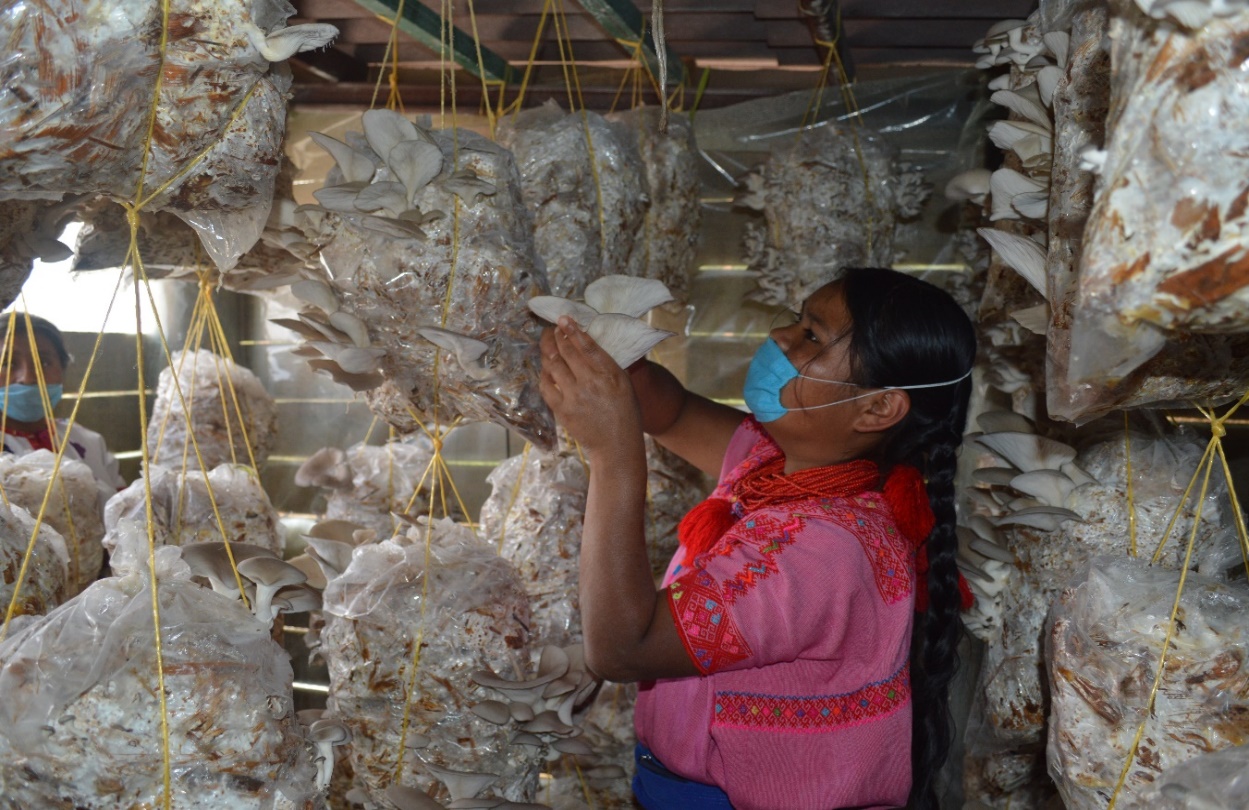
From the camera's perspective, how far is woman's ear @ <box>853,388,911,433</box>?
1.77m

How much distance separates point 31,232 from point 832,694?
1449 millimetres

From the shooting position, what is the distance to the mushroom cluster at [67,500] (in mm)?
2006

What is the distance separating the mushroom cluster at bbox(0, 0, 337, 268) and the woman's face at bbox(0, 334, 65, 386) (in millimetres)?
1956

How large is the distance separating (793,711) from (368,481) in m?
1.76

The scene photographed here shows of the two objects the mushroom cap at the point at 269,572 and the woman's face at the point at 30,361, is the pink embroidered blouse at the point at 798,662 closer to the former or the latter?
the mushroom cap at the point at 269,572

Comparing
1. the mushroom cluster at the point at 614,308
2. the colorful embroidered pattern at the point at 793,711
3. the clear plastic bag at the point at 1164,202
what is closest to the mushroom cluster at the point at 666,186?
the mushroom cluster at the point at 614,308

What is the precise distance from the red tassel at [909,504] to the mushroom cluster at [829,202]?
2.98ft

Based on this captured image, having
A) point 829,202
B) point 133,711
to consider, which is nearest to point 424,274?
point 133,711

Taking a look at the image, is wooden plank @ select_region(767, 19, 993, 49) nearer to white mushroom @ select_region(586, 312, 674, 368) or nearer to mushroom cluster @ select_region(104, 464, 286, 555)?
white mushroom @ select_region(586, 312, 674, 368)

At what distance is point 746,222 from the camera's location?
10.6 ft

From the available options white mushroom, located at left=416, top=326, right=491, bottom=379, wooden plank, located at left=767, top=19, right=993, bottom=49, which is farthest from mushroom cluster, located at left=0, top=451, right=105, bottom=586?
wooden plank, located at left=767, top=19, right=993, bottom=49

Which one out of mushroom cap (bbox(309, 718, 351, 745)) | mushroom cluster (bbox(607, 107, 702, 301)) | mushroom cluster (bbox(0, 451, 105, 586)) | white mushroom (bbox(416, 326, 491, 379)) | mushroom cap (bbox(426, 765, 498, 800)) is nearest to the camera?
mushroom cap (bbox(309, 718, 351, 745))

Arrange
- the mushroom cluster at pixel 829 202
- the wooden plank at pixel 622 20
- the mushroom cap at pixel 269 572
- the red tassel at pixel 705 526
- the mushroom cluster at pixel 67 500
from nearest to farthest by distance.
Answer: the mushroom cap at pixel 269 572 → the red tassel at pixel 705 526 → the mushroom cluster at pixel 67 500 → the wooden plank at pixel 622 20 → the mushroom cluster at pixel 829 202

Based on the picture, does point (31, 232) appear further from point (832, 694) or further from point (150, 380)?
point (150, 380)
